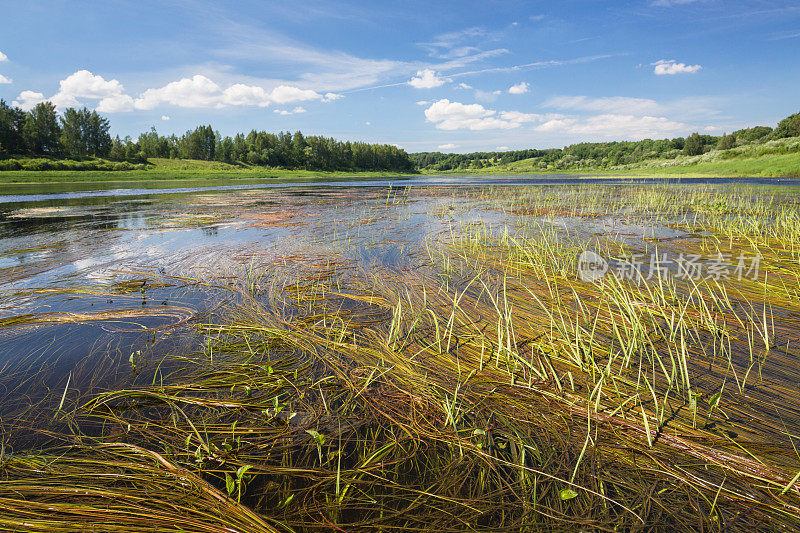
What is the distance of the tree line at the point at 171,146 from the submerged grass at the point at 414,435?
256ft

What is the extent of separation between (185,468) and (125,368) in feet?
5.12

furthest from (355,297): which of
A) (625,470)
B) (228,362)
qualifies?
(625,470)

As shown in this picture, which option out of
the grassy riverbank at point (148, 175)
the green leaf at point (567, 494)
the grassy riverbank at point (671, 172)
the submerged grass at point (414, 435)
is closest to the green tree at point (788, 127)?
the grassy riverbank at point (671, 172)

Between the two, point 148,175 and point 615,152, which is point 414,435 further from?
point 615,152

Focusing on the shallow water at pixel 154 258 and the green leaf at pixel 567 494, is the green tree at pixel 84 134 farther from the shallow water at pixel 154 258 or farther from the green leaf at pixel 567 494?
the green leaf at pixel 567 494

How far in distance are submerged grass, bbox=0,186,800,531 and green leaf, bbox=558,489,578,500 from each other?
0.01 meters

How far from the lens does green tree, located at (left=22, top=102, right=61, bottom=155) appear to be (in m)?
61.2

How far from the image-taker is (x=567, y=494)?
162 cm

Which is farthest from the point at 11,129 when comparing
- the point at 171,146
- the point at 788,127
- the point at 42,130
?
the point at 788,127

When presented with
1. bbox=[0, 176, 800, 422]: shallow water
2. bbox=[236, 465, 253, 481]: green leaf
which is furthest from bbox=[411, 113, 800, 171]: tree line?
bbox=[236, 465, 253, 481]: green leaf

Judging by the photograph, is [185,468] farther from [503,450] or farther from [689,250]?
[689,250]

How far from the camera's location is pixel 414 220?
11430 mm

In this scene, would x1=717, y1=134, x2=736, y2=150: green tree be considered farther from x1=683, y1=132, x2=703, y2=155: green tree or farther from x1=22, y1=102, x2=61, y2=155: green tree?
x1=22, y1=102, x2=61, y2=155: green tree

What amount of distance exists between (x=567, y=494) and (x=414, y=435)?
0.87m
